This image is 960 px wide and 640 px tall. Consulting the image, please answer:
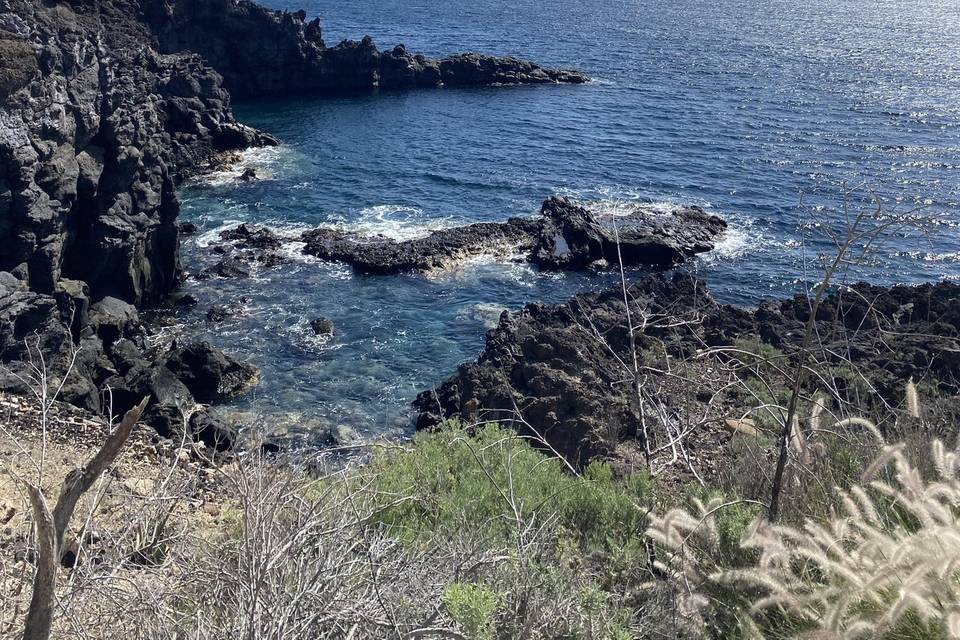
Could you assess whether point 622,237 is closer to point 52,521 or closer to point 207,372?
point 207,372

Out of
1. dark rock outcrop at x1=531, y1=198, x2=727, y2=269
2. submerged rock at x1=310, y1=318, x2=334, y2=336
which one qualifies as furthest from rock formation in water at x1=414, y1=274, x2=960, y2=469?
submerged rock at x1=310, y1=318, x2=334, y2=336

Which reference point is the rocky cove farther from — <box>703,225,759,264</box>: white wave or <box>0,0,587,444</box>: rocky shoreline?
<box>703,225,759,264</box>: white wave

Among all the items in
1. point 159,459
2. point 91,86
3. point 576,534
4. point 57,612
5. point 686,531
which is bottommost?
point 159,459

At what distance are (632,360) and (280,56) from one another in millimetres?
55603

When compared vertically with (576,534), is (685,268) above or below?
below

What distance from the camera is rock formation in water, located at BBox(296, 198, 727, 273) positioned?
115 feet

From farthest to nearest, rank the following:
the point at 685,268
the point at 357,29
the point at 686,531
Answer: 1. the point at 357,29
2. the point at 685,268
3. the point at 686,531

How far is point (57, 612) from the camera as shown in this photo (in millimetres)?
6664

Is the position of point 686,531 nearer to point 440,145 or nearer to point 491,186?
point 491,186

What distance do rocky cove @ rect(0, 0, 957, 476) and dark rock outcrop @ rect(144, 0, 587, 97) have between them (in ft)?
74.8

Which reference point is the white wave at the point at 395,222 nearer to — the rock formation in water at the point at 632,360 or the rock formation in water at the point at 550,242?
the rock formation in water at the point at 550,242

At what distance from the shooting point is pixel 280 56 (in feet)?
214

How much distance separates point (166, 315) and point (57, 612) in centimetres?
2463

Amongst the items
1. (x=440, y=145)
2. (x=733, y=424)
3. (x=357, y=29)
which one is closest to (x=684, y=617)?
(x=733, y=424)
